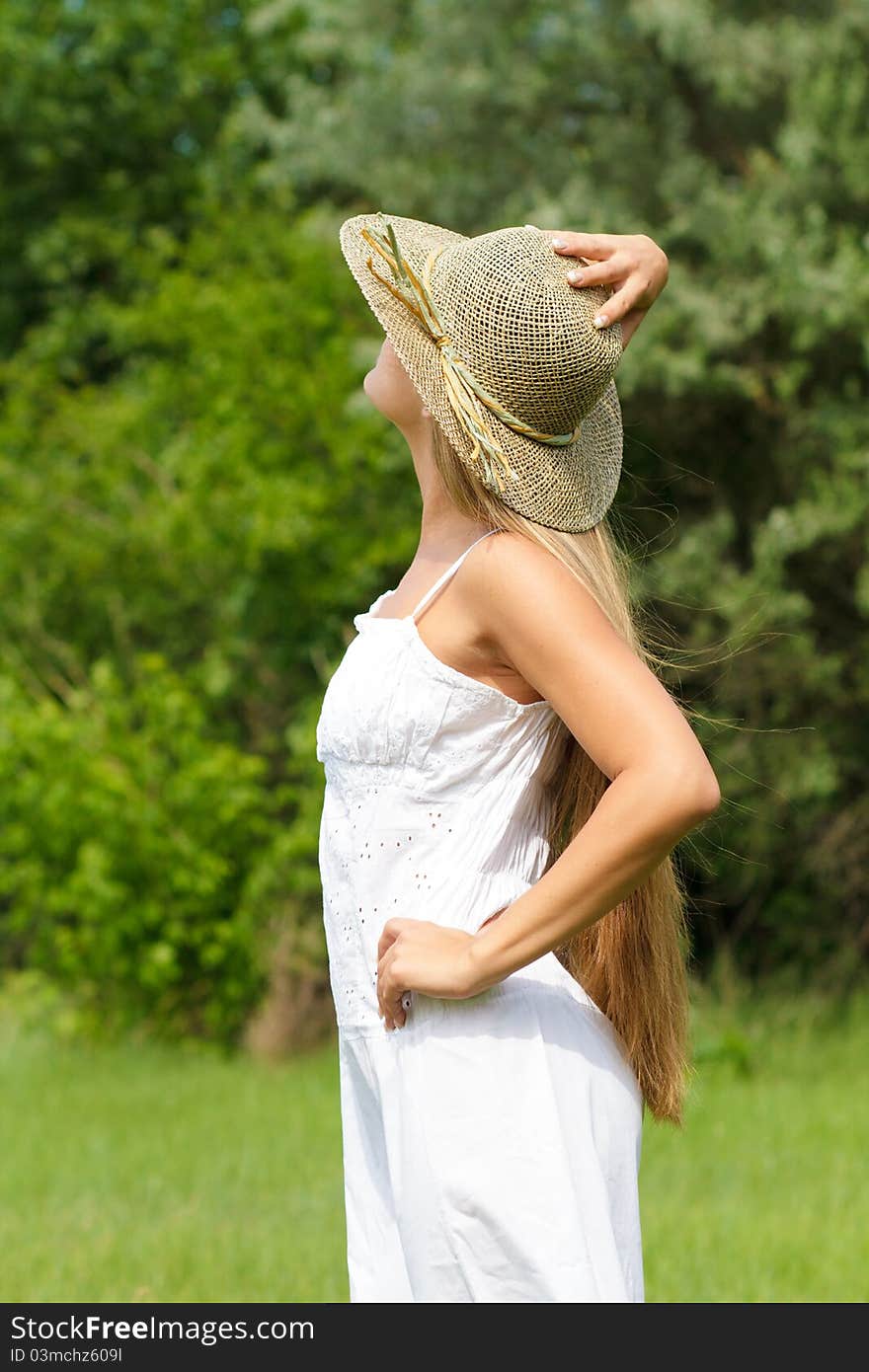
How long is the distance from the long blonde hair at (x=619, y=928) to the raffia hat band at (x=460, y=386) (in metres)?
0.05

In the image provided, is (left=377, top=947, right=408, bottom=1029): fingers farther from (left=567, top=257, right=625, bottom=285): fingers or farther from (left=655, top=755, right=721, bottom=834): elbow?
(left=567, top=257, right=625, bottom=285): fingers

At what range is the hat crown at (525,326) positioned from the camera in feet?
6.18

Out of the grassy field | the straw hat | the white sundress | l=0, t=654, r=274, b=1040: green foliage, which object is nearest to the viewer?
the white sundress

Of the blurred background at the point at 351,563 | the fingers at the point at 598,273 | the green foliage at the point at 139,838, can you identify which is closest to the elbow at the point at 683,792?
the fingers at the point at 598,273

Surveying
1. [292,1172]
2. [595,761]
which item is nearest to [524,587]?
Answer: [595,761]

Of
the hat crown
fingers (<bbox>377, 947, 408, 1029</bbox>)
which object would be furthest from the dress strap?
fingers (<bbox>377, 947, 408, 1029</bbox>)

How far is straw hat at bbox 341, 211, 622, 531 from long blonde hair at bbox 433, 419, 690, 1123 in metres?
0.04

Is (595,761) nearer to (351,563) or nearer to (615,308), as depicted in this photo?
(615,308)

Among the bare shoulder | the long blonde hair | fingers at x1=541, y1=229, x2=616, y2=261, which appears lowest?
the long blonde hair

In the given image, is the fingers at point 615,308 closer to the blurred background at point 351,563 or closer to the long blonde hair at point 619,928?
the long blonde hair at point 619,928

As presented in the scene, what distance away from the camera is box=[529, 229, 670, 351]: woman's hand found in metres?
1.94

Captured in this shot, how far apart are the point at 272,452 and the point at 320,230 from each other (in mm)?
1251
